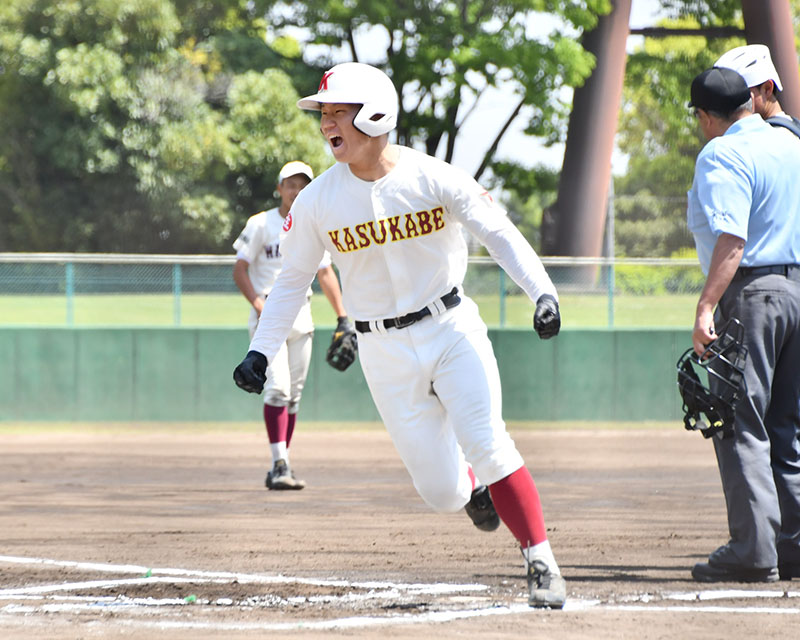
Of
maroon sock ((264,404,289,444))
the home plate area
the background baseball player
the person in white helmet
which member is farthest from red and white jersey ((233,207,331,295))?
the person in white helmet

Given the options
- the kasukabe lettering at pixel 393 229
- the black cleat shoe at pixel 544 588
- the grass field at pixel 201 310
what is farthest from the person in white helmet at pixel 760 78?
the grass field at pixel 201 310

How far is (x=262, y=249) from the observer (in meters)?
9.96

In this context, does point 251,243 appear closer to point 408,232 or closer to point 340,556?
point 340,556

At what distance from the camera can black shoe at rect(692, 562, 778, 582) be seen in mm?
5750

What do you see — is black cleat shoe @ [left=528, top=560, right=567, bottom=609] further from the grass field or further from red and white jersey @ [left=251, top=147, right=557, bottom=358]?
the grass field

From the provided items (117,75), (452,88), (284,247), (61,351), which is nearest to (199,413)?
(61,351)

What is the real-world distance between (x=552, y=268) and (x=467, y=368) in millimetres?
13998

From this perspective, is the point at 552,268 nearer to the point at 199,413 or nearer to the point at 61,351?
the point at 199,413

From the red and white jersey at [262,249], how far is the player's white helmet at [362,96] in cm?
447

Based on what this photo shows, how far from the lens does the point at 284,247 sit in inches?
222

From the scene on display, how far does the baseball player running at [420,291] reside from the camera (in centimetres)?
522

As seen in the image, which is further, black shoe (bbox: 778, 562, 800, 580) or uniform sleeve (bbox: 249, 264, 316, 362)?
black shoe (bbox: 778, 562, 800, 580)

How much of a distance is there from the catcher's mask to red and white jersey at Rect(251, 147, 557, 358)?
0.87m

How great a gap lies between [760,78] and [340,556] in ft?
10.2
